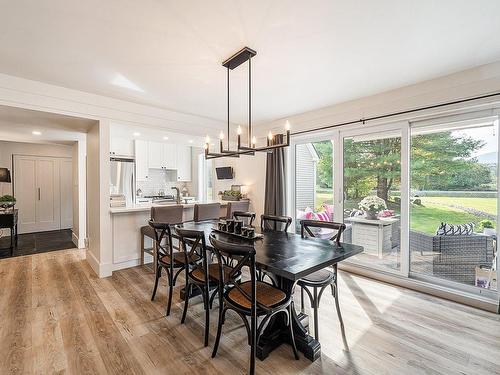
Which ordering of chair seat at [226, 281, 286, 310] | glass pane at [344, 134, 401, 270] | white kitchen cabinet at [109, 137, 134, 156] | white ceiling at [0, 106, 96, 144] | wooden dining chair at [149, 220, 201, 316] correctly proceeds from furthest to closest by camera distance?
white kitchen cabinet at [109, 137, 134, 156] → glass pane at [344, 134, 401, 270] → white ceiling at [0, 106, 96, 144] → wooden dining chair at [149, 220, 201, 316] → chair seat at [226, 281, 286, 310]

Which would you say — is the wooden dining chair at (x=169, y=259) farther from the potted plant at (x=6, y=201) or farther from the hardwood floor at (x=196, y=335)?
the potted plant at (x=6, y=201)

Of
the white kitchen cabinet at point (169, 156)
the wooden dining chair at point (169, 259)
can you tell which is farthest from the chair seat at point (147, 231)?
the white kitchen cabinet at point (169, 156)

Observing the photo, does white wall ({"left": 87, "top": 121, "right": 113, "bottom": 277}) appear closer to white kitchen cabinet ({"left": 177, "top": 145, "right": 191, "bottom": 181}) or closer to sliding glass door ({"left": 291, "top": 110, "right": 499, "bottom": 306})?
white kitchen cabinet ({"left": 177, "top": 145, "right": 191, "bottom": 181})

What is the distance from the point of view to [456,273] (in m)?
2.99

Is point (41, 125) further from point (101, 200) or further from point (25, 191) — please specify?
point (25, 191)

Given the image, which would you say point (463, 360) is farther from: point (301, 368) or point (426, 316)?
point (301, 368)

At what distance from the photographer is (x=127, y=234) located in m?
3.89

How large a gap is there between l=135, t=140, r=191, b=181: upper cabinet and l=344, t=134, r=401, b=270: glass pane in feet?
15.4

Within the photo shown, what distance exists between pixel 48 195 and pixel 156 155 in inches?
125

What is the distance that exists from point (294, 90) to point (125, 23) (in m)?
2.08

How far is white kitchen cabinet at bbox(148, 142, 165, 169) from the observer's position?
629 cm

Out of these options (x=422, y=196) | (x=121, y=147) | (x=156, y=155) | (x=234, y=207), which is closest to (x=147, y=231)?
(x=234, y=207)

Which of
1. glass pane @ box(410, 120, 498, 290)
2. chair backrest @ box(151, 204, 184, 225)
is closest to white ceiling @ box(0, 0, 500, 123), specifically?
glass pane @ box(410, 120, 498, 290)

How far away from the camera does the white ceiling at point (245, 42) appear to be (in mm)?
1761
